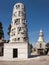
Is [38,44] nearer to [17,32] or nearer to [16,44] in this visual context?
[17,32]

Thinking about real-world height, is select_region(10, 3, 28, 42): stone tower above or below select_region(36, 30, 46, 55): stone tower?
above

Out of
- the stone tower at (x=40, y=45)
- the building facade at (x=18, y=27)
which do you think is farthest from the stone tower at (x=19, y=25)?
the stone tower at (x=40, y=45)

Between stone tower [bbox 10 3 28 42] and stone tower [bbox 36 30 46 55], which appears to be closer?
stone tower [bbox 10 3 28 42]

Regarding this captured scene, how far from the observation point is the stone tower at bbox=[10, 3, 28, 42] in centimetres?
3469

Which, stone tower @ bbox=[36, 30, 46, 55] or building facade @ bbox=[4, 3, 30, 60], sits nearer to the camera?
building facade @ bbox=[4, 3, 30, 60]

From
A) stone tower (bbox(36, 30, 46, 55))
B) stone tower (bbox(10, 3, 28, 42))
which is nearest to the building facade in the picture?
stone tower (bbox(10, 3, 28, 42))

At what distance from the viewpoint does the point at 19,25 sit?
35031 mm

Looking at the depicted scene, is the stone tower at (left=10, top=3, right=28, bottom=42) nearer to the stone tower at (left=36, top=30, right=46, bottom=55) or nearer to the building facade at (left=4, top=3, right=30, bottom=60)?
the building facade at (left=4, top=3, right=30, bottom=60)

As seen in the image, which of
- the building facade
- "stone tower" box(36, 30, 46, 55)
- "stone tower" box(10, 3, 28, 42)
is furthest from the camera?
"stone tower" box(36, 30, 46, 55)

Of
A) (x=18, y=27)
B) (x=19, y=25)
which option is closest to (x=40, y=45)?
(x=19, y=25)

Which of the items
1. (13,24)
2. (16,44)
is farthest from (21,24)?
(16,44)

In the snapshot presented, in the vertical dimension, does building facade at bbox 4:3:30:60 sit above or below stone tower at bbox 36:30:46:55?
above

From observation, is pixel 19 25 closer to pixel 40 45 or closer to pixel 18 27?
pixel 18 27

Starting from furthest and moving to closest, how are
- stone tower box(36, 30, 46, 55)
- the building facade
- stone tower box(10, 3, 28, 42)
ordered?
stone tower box(36, 30, 46, 55), stone tower box(10, 3, 28, 42), the building facade
